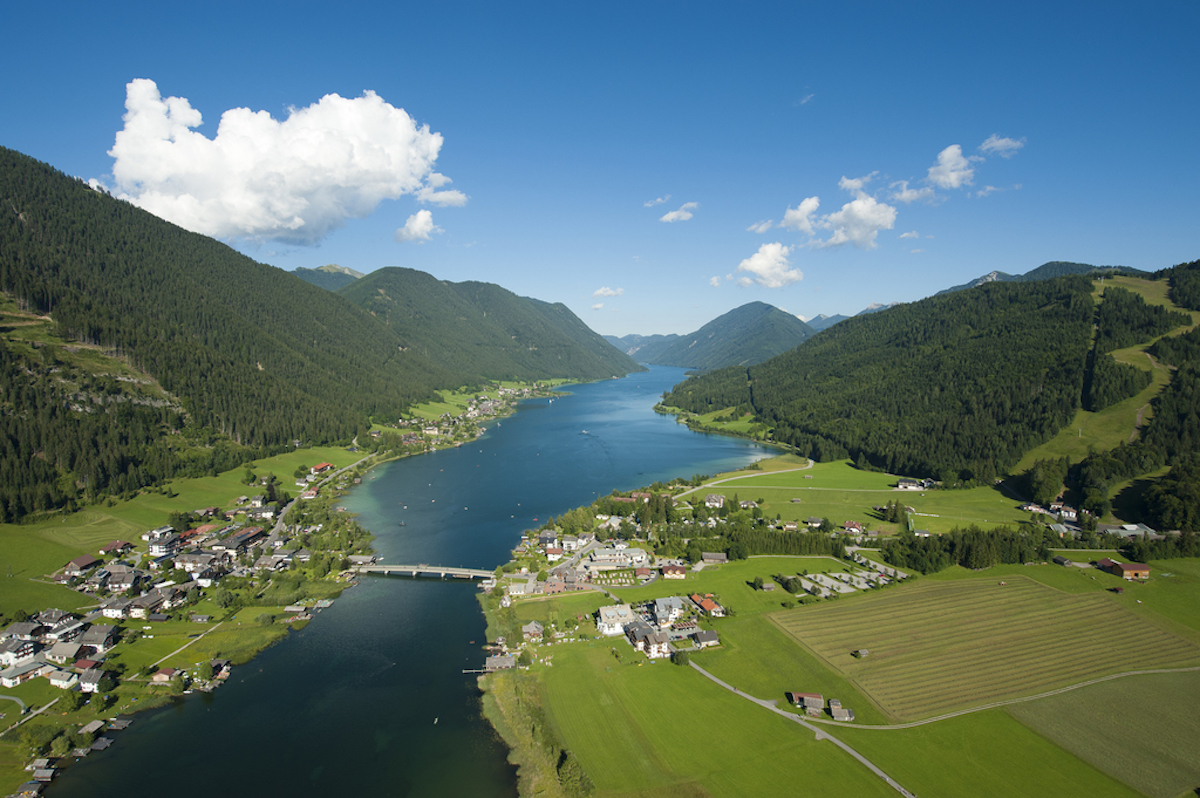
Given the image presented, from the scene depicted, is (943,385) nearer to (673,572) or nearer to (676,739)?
(673,572)

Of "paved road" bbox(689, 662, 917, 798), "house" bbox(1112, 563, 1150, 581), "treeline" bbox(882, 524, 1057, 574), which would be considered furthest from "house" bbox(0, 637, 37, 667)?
"house" bbox(1112, 563, 1150, 581)

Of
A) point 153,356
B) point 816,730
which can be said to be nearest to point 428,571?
point 816,730

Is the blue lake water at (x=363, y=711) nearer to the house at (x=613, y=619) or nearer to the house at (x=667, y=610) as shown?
the house at (x=613, y=619)

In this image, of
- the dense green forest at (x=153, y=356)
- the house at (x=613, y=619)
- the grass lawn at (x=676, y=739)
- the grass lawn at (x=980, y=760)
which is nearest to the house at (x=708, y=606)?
the house at (x=613, y=619)

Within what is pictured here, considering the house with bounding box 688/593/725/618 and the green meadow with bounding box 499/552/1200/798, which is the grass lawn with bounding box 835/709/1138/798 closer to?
→ the green meadow with bounding box 499/552/1200/798

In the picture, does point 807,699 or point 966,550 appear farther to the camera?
point 966,550

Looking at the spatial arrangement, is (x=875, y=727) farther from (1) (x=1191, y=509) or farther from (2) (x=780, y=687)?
(1) (x=1191, y=509)
